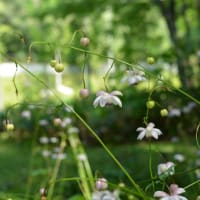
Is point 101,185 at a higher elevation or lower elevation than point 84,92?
lower

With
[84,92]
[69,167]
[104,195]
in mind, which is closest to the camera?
[104,195]

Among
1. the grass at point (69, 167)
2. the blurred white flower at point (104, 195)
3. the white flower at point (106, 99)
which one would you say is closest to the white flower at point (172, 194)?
the blurred white flower at point (104, 195)

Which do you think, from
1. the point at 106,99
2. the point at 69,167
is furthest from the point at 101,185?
the point at 69,167

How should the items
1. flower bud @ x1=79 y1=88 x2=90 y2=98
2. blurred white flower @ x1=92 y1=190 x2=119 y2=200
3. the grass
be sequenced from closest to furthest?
1. blurred white flower @ x1=92 y1=190 x2=119 y2=200
2. flower bud @ x1=79 y1=88 x2=90 y2=98
3. the grass

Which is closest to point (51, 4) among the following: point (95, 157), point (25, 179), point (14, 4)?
point (95, 157)

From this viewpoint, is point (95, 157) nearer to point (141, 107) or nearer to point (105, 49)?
point (141, 107)

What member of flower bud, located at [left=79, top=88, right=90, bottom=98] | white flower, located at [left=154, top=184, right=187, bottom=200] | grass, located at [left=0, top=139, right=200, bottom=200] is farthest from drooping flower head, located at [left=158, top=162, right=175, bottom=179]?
grass, located at [left=0, top=139, right=200, bottom=200]

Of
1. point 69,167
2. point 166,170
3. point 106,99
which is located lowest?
point 69,167

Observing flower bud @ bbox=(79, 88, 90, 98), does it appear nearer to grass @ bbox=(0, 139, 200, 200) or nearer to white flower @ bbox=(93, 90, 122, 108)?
white flower @ bbox=(93, 90, 122, 108)

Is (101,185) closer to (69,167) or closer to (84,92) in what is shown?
(84,92)
